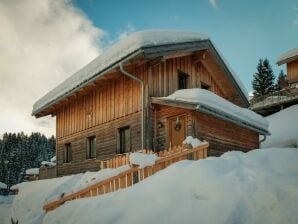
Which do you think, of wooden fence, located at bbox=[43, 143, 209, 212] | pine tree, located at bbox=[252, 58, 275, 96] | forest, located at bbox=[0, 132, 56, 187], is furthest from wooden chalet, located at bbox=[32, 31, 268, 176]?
forest, located at bbox=[0, 132, 56, 187]

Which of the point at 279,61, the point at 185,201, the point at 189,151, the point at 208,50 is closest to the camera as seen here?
Result: the point at 185,201

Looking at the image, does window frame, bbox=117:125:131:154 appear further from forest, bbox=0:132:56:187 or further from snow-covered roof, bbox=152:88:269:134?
forest, bbox=0:132:56:187

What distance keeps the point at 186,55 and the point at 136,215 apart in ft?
→ 38.6

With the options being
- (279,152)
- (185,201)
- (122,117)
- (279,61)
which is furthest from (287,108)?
(185,201)

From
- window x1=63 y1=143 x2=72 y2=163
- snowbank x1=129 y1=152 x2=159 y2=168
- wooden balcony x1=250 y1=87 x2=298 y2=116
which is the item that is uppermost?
wooden balcony x1=250 y1=87 x2=298 y2=116

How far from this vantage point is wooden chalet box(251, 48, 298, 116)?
30.2 metres

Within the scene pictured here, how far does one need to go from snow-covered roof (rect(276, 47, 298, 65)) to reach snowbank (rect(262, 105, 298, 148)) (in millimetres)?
5070

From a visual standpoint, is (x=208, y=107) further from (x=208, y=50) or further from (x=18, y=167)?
(x=18, y=167)

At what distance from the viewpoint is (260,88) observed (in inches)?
1922

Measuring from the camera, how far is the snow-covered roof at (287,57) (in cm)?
3130

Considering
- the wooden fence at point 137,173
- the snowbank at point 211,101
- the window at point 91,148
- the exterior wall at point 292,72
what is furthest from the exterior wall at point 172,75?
the exterior wall at point 292,72

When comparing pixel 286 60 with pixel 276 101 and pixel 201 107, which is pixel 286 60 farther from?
pixel 201 107

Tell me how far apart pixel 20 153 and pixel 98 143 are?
193 ft

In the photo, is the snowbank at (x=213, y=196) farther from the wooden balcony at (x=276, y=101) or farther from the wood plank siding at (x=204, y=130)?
the wooden balcony at (x=276, y=101)
